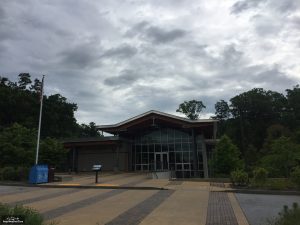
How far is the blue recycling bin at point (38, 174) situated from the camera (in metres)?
22.5

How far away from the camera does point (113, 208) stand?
41.3ft

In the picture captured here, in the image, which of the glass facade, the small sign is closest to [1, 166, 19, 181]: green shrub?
the glass facade

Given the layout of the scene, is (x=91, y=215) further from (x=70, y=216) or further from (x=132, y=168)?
(x=132, y=168)

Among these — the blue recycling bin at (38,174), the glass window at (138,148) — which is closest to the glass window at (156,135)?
the glass window at (138,148)

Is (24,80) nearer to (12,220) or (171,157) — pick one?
(171,157)

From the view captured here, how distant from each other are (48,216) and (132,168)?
28.3 metres

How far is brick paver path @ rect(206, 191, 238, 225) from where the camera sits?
10.2 metres

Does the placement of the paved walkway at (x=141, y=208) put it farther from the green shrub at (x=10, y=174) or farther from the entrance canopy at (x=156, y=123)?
the entrance canopy at (x=156, y=123)

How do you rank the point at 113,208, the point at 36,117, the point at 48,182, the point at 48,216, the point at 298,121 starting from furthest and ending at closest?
the point at 298,121 → the point at 36,117 → the point at 48,182 → the point at 113,208 → the point at 48,216

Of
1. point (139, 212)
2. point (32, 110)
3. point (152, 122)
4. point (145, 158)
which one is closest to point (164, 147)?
point (145, 158)

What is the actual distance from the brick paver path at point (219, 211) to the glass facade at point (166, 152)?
812 inches

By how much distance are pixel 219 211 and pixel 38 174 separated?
568 inches

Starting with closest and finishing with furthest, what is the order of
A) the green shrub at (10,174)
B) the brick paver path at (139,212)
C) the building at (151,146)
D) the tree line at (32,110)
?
the brick paver path at (139,212)
the green shrub at (10,174)
the building at (151,146)
the tree line at (32,110)

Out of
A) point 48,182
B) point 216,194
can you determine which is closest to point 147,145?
point 48,182
